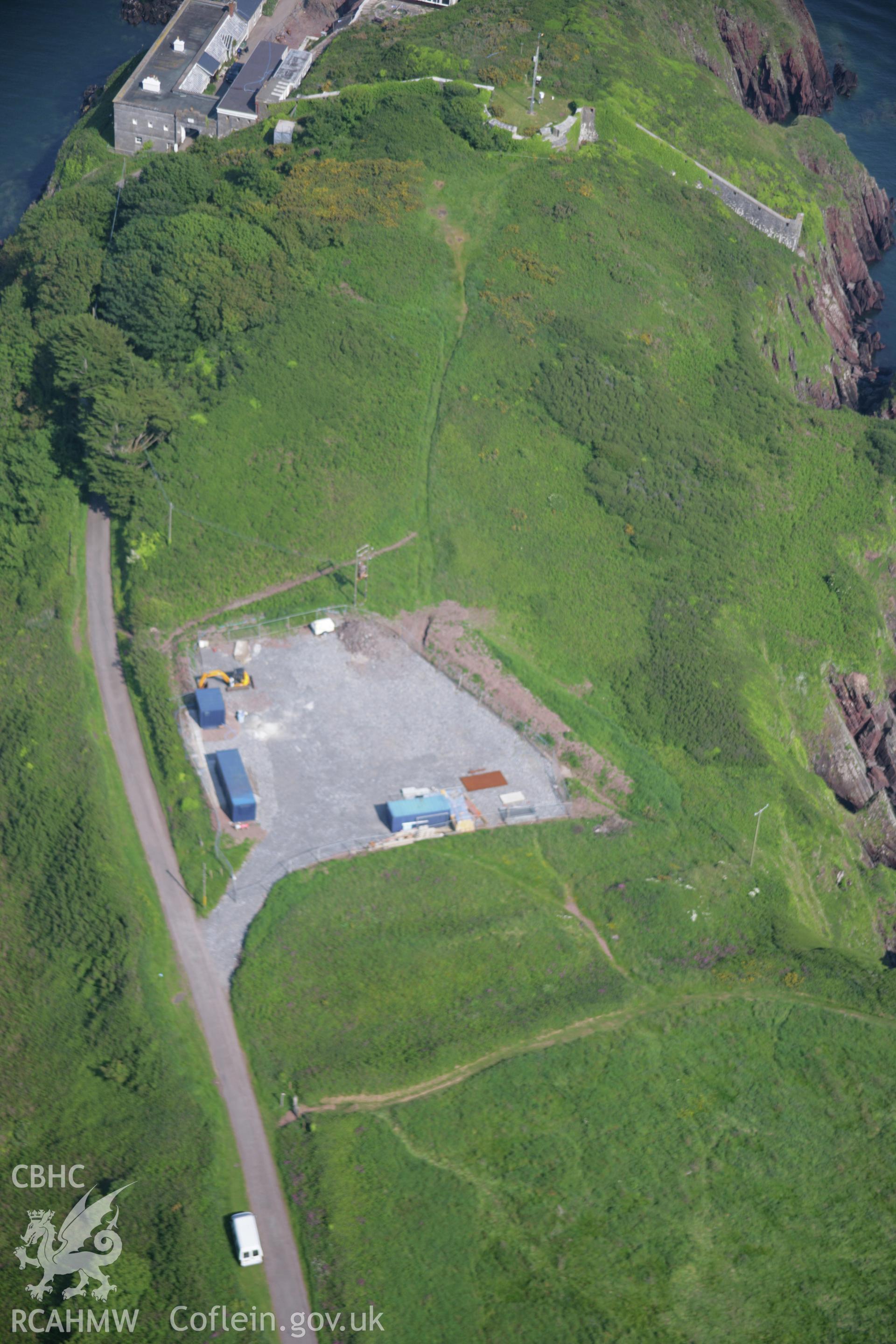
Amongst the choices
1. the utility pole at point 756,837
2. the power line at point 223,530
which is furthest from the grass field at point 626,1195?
the power line at point 223,530

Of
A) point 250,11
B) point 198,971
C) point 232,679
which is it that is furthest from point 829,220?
point 198,971

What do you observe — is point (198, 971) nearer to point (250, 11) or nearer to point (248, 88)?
point (248, 88)

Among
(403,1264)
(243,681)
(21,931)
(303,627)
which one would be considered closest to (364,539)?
(303,627)

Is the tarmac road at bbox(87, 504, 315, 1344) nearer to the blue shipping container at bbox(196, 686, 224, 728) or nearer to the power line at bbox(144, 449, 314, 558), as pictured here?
the blue shipping container at bbox(196, 686, 224, 728)

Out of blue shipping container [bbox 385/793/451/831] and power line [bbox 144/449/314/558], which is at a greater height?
power line [bbox 144/449/314/558]

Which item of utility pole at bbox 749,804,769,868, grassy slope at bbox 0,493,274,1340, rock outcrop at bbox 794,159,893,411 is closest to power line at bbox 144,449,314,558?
grassy slope at bbox 0,493,274,1340
